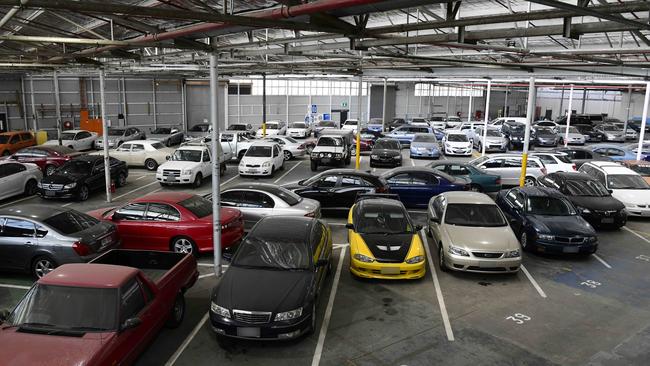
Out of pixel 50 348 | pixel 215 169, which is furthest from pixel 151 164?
pixel 50 348

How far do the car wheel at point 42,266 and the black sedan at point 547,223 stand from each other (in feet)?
34.0

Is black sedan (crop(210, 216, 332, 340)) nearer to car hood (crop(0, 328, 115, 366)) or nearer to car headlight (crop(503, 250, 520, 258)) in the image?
car hood (crop(0, 328, 115, 366))

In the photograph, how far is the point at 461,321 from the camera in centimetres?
816

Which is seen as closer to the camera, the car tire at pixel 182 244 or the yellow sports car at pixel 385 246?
the yellow sports car at pixel 385 246

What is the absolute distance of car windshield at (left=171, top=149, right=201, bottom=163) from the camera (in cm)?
2024

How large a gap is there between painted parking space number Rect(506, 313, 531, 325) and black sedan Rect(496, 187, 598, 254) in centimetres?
333

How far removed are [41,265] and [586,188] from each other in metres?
14.5

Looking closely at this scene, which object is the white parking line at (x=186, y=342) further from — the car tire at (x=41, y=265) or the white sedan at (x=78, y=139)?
the white sedan at (x=78, y=139)

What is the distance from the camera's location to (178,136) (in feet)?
110

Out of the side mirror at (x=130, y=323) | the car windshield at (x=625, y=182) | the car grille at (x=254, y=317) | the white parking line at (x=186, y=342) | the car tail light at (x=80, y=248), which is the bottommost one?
the white parking line at (x=186, y=342)

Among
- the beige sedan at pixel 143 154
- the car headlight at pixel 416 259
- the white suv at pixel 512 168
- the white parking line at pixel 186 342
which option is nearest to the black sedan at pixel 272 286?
the white parking line at pixel 186 342

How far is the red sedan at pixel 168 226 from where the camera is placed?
1069 cm

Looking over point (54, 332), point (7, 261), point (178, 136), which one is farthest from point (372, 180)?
point (178, 136)

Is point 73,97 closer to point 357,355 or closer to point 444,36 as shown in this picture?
point 444,36
